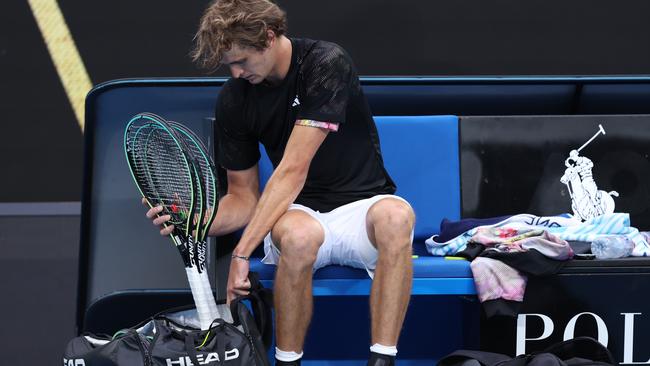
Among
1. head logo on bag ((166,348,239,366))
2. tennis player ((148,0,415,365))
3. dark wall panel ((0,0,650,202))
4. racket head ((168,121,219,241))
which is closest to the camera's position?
head logo on bag ((166,348,239,366))

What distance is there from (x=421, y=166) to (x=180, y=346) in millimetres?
1209

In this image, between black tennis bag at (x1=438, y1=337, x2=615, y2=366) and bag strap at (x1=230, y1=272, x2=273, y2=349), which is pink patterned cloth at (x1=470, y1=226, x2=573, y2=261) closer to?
black tennis bag at (x1=438, y1=337, x2=615, y2=366)

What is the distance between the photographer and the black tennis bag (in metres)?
3.04

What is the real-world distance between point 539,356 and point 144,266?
53.0 inches

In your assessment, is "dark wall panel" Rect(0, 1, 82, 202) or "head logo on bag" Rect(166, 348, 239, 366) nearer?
"head logo on bag" Rect(166, 348, 239, 366)

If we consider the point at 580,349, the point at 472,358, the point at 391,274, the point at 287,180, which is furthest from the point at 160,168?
the point at 580,349

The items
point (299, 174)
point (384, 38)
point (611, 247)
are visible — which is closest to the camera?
point (299, 174)

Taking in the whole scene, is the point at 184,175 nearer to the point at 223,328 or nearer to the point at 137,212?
the point at 223,328

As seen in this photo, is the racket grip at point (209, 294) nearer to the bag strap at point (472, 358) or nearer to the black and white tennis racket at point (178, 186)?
the black and white tennis racket at point (178, 186)

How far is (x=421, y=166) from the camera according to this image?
3.77 metres

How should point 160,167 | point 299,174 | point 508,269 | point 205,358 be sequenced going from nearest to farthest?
point 205,358
point 160,167
point 299,174
point 508,269

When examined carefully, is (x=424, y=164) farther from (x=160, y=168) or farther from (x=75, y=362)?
(x=75, y=362)

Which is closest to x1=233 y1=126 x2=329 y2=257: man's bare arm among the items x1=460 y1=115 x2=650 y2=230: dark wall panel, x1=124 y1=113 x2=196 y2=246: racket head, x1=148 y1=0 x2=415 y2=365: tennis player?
x1=148 y1=0 x2=415 y2=365: tennis player

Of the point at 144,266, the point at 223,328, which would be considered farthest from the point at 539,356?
the point at 144,266
